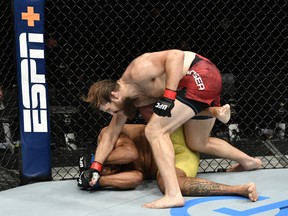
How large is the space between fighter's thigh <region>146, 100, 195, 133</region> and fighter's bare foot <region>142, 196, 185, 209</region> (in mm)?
327

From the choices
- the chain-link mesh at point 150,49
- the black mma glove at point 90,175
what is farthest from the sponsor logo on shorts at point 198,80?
the chain-link mesh at point 150,49

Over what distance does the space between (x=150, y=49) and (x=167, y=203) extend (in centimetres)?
228

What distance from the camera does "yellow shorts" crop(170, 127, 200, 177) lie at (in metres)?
2.31

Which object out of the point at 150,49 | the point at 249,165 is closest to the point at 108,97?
the point at 249,165

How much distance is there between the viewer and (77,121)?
3.41 m

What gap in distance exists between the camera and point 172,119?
2.12 m

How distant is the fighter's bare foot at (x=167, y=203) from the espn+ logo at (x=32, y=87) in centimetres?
84

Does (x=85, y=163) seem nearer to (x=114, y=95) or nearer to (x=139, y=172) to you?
(x=139, y=172)

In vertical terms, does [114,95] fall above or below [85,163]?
above

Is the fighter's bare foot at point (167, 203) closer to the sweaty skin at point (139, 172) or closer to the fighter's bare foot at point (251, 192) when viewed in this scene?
the sweaty skin at point (139, 172)

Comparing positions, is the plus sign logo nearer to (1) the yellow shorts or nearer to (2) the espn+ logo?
(2) the espn+ logo

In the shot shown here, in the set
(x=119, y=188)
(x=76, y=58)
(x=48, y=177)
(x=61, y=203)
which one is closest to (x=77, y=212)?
(x=61, y=203)

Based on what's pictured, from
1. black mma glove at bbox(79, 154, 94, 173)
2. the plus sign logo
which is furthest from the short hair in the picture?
the plus sign logo

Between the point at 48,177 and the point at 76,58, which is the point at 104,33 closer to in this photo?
the point at 76,58
